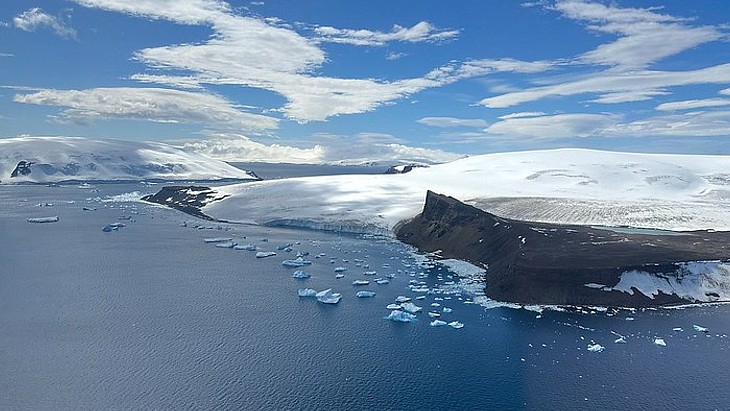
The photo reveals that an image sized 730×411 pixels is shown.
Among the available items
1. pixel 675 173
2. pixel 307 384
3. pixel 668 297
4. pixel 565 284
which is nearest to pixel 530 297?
pixel 565 284

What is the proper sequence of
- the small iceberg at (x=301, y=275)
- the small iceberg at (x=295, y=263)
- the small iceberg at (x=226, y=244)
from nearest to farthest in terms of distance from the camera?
1. the small iceberg at (x=301, y=275)
2. the small iceberg at (x=295, y=263)
3. the small iceberg at (x=226, y=244)

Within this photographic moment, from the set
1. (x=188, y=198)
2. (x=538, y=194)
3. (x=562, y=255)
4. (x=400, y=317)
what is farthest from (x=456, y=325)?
(x=188, y=198)

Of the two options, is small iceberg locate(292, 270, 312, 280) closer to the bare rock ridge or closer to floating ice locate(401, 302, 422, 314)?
floating ice locate(401, 302, 422, 314)

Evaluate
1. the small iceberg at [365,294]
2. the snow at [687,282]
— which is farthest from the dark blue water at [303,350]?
the snow at [687,282]

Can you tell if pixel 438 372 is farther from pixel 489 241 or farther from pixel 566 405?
pixel 489 241

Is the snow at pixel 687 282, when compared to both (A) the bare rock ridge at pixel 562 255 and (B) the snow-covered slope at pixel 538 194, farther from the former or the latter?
(B) the snow-covered slope at pixel 538 194

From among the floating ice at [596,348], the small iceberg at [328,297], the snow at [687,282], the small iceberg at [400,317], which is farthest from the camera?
the snow at [687,282]

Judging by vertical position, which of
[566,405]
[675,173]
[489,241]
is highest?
[675,173]

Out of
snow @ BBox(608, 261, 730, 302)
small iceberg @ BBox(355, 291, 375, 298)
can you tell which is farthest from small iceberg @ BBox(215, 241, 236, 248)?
snow @ BBox(608, 261, 730, 302)
